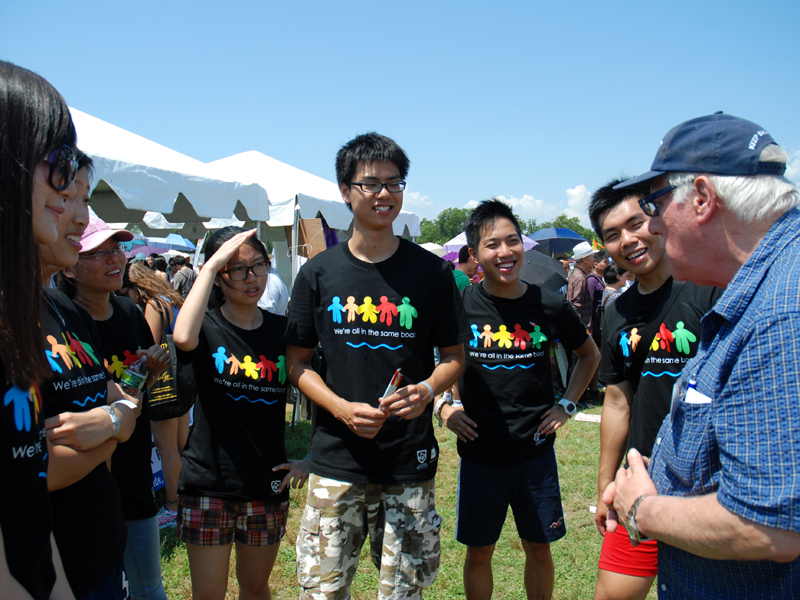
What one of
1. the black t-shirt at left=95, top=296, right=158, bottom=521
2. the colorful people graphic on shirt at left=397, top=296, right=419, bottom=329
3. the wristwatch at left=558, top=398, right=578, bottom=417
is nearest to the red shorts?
the wristwatch at left=558, top=398, right=578, bottom=417

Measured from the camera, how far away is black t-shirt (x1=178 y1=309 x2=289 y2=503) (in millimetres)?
2348

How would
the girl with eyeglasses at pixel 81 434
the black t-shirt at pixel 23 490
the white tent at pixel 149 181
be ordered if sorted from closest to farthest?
the black t-shirt at pixel 23 490, the girl with eyeglasses at pixel 81 434, the white tent at pixel 149 181

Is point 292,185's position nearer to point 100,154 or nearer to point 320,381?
point 100,154

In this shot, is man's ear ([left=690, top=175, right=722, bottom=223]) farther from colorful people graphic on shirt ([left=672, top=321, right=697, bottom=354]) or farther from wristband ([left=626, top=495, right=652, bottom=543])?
colorful people graphic on shirt ([left=672, top=321, right=697, bottom=354])

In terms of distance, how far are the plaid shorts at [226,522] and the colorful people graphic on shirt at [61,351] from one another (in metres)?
1.00

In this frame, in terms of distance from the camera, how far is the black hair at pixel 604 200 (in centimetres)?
259

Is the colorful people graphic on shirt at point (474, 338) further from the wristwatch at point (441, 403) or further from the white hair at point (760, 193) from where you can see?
the white hair at point (760, 193)

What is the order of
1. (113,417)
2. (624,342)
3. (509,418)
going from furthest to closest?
(509,418) → (624,342) → (113,417)

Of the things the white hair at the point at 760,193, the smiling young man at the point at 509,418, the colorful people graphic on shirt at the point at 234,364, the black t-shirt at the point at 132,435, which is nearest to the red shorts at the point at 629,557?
the smiling young man at the point at 509,418

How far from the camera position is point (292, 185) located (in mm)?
8852

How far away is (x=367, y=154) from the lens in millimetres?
2387

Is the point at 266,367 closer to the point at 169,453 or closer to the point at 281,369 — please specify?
the point at 281,369

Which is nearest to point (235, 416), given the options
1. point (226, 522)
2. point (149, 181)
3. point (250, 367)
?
point (250, 367)

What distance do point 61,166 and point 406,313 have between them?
1456 millimetres
